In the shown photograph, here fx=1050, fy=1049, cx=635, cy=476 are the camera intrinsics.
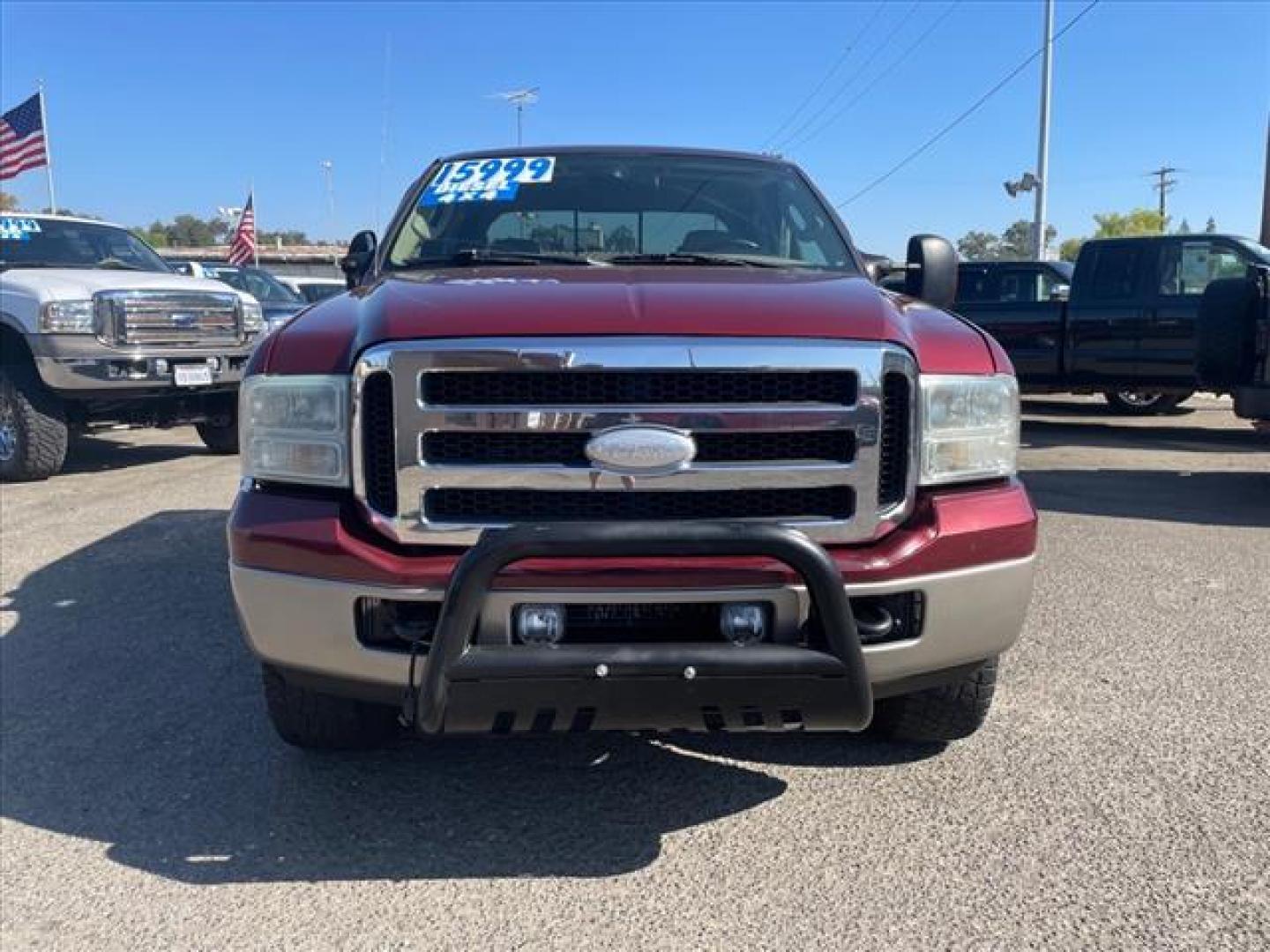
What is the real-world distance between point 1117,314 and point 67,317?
9712 mm

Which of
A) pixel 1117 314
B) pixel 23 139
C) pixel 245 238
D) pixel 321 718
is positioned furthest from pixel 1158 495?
pixel 245 238

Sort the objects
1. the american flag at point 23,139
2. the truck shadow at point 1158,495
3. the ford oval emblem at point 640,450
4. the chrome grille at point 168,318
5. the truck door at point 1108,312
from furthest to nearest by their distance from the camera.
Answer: the american flag at point 23,139 < the truck door at point 1108,312 < the chrome grille at point 168,318 < the truck shadow at point 1158,495 < the ford oval emblem at point 640,450

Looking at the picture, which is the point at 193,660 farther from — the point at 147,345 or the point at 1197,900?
the point at 147,345

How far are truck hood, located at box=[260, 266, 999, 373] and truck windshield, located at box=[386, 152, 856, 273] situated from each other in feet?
2.13

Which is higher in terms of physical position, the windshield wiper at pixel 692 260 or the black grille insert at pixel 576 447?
the windshield wiper at pixel 692 260

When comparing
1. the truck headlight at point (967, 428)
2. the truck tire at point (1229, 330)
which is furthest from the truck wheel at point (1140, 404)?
the truck headlight at point (967, 428)

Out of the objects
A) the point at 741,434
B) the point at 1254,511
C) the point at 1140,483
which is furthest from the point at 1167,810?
the point at 1140,483

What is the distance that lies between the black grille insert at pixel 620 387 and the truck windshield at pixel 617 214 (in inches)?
44.6

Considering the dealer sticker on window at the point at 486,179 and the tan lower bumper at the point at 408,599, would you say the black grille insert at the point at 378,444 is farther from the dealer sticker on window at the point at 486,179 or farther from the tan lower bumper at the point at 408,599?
the dealer sticker on window at the point at 486,179

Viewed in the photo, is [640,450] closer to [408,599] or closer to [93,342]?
[408,599]

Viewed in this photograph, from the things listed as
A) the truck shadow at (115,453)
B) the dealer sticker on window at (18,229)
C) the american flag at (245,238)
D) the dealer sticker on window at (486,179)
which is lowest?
the truck shadow at (115,453)

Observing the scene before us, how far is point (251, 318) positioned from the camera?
9.18 metres

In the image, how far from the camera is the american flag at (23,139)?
52.4ft

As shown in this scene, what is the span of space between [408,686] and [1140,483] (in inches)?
280
